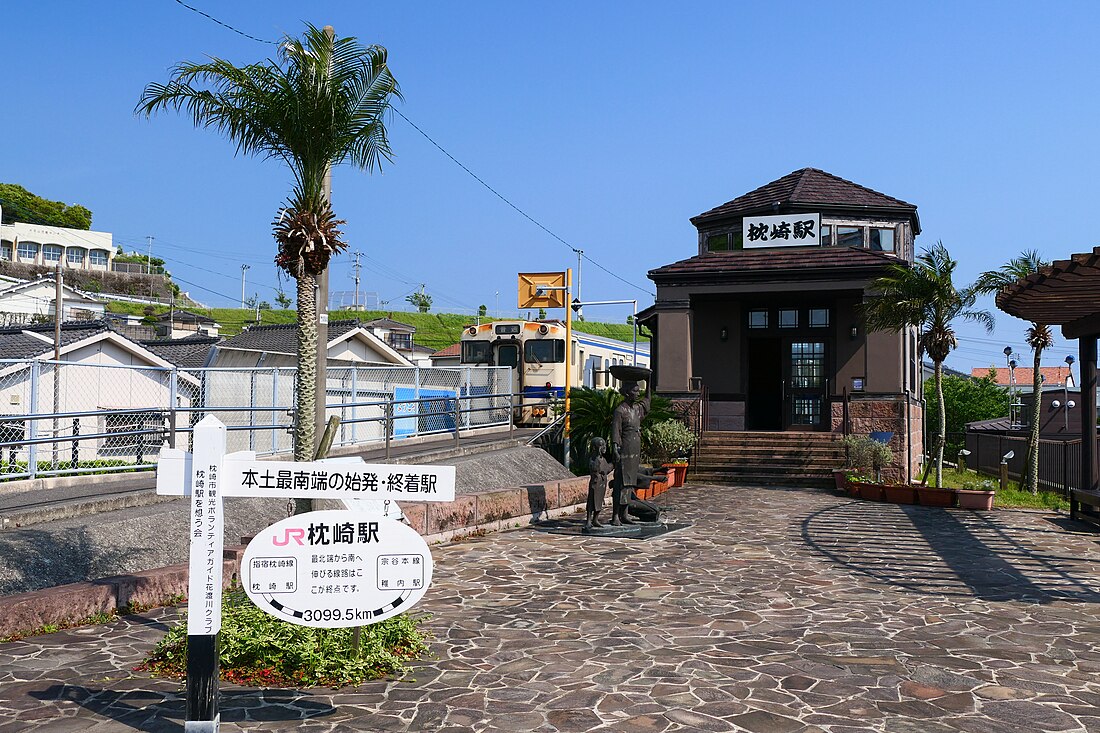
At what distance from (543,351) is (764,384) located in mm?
6829

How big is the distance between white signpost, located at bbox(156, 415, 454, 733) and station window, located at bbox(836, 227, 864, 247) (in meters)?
21.7

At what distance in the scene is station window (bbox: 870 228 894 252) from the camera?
25.1m

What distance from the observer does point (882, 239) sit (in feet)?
83.0

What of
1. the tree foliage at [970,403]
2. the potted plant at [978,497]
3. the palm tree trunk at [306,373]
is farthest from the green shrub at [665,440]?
the tree foliage at [970,403]

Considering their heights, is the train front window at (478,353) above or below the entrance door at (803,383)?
above

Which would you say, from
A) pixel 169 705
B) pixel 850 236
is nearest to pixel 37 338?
pixel 850 236

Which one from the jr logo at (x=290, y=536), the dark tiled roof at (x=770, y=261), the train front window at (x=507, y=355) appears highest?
the dark tiled roof at (x=770, y=261)

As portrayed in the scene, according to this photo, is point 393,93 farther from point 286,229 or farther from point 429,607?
point 429,607

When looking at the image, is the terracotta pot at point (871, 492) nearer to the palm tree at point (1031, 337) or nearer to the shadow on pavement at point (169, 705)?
the palm tree at point (1031, 337)

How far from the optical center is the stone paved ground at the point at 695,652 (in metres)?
5.42

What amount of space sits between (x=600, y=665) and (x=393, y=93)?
5.27 metres

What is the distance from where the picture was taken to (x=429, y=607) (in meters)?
8.43

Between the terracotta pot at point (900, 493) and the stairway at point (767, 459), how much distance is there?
2.20 metres

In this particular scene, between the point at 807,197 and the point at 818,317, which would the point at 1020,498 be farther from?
the point at 807,197
